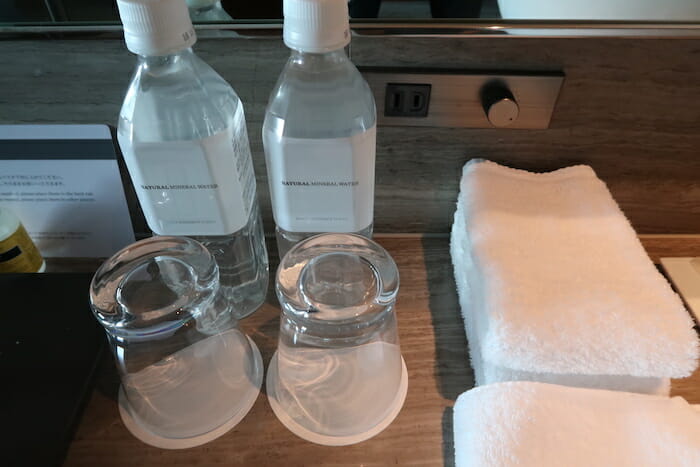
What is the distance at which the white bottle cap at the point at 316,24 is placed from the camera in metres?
0.40

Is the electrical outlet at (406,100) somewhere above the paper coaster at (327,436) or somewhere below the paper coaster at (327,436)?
above

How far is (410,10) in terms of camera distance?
0.54 meters

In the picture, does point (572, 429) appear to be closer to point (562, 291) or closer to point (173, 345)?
point (562, 291)

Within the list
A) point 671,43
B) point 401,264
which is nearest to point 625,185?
point 671,43

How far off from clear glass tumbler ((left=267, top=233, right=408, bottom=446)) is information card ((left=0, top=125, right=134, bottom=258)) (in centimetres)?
27

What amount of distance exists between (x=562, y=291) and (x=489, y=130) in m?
0.20

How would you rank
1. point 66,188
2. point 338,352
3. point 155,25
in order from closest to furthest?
point 155,25, point 338,352, point 66,188

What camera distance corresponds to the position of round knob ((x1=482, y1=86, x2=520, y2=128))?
0.53 meters

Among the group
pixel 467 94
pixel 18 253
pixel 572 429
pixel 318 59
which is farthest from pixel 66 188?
pixel 572 429

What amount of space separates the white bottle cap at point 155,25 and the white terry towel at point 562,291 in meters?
0.31

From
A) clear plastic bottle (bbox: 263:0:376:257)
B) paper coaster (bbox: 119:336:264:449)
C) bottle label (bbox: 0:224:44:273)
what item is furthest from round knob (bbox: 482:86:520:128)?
bottle label (bbox: 0:224:44:273)

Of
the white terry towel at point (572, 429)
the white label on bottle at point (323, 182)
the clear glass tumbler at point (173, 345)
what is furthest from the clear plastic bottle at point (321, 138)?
the white terry towel at point (572, 429)

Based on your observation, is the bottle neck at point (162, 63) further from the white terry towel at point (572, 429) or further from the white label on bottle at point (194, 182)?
the white terry towel at point (572, 429)

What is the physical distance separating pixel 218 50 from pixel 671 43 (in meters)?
0.43
